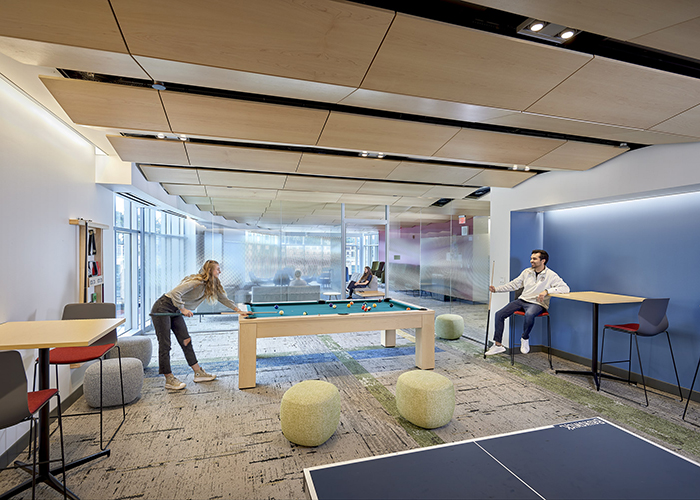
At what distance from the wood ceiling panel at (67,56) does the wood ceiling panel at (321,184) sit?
10.7 ft

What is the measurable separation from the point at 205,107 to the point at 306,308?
2873 millimetres

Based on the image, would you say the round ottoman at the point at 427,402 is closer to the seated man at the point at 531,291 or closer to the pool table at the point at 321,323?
the pool table at the point at 321,323

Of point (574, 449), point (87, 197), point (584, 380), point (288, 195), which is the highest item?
point (288, 195)

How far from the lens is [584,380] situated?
4477 mm

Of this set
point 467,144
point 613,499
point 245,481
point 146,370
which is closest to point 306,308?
point 146,370

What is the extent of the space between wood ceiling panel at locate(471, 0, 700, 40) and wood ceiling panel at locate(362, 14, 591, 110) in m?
0.27

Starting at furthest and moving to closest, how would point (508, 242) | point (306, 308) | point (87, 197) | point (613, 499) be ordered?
point (508, 242), point (306, 308), point (87, 197), point (613, 499)

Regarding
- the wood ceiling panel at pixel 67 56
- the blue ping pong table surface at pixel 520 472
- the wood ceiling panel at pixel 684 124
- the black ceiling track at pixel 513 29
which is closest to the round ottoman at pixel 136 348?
the wood ceiling panel at pixel 67 56

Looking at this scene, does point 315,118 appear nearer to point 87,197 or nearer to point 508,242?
point 87,197

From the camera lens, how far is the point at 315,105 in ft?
10.8

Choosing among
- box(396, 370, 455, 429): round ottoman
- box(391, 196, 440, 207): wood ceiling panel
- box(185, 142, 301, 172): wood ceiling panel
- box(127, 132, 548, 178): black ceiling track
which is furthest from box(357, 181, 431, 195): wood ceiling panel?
box(396, 370, 455, 429): round ottoman

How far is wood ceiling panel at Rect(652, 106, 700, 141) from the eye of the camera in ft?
9.55

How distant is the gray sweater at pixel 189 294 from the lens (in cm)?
410

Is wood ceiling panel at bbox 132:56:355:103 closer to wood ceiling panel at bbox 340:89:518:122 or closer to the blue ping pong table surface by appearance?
wood ceiling panel at bbox 340:89:518:122
